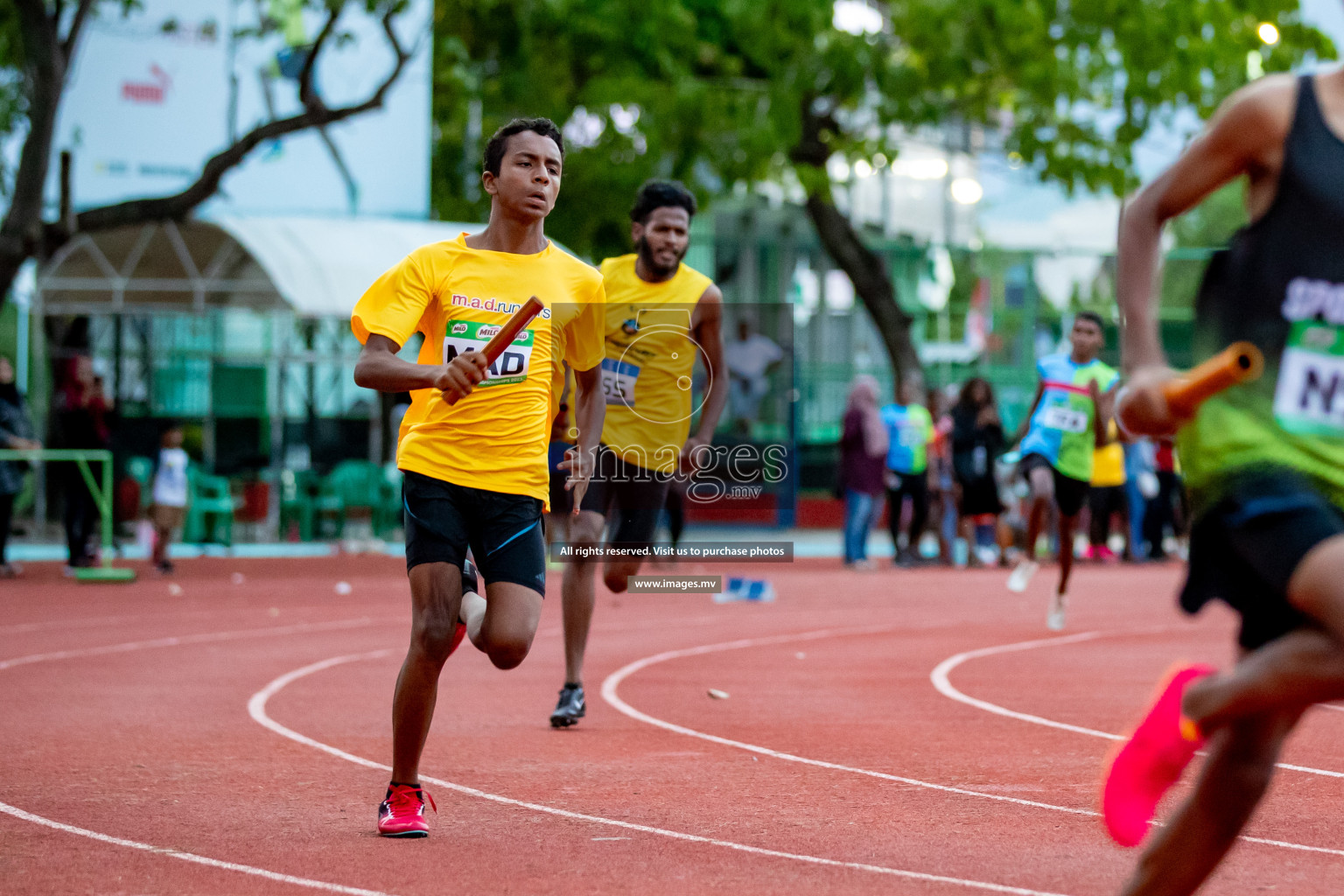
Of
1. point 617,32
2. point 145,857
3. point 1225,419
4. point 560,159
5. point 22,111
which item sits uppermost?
point 617,32

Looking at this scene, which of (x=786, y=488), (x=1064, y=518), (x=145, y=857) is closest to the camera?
(x=145, y=857)

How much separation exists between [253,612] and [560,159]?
9.53m

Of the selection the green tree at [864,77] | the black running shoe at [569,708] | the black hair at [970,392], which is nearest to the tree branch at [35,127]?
the green tree at [864,77]

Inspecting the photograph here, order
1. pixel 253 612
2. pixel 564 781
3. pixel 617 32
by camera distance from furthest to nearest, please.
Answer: pixel 617 32 → pixel 253 612 → pixel 564 781

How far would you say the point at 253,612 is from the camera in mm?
14773

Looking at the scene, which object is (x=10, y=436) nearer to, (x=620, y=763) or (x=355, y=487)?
(x=355, y=487)

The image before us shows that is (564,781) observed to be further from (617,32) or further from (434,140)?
(434,140)

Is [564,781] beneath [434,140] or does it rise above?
beneath

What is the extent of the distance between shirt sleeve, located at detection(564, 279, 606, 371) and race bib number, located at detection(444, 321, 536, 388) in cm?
49

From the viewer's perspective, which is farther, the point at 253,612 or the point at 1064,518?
the point at 253,612

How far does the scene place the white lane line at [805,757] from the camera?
605cm

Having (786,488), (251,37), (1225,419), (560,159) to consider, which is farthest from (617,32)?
(1225,419)

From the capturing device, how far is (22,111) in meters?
22.9

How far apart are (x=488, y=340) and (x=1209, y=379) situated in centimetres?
290
